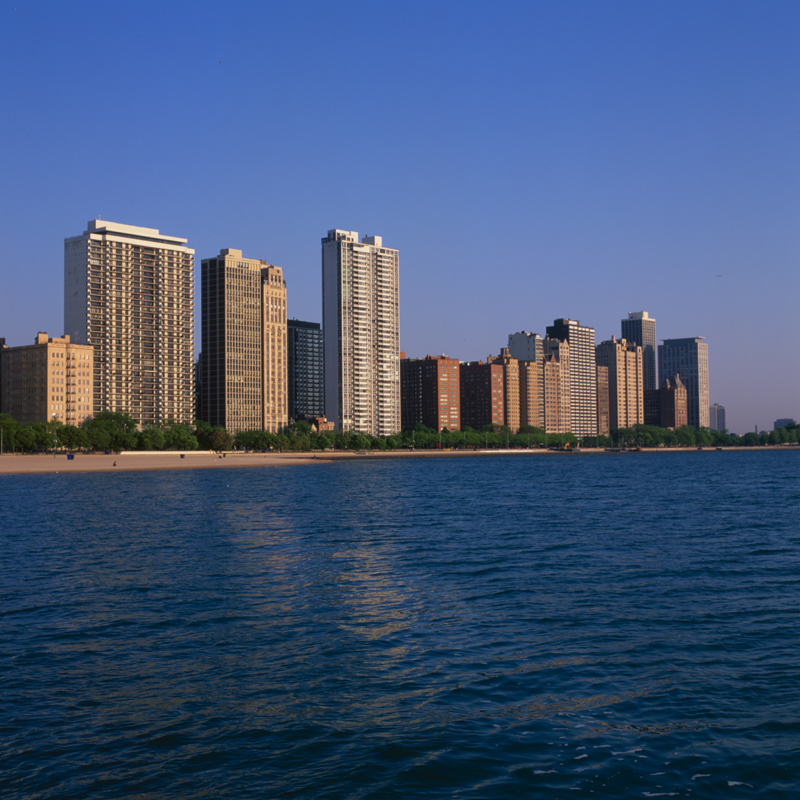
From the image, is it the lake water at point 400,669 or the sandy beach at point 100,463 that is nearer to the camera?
the lake water at point 400,669

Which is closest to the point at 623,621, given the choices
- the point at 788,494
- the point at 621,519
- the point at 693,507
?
the point at 621,519

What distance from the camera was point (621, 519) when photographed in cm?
5891

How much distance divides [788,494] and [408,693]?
80.7 m

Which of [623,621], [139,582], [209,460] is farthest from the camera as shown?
[209,460]

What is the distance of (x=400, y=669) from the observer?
20.3 m

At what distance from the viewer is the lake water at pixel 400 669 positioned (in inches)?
564

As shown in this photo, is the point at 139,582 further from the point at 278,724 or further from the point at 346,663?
the point at 278,724

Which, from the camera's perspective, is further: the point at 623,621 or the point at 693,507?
the point at 693,507

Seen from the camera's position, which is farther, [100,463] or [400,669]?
[100,463]

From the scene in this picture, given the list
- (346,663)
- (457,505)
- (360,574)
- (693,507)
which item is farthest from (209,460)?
(346,663)

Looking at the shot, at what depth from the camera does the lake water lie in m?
14.3

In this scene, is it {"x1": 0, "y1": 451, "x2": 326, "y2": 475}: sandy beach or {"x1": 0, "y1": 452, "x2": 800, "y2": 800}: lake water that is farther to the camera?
{"x1": 0, "y1": 451, "x2": 326, "y2": 475}: sandy beach

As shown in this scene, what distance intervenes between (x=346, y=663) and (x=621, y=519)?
41.8 m

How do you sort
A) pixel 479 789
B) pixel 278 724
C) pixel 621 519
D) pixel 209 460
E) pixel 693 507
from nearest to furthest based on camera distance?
pixel 479 789, pixel 278 724, pixel 621 519, pixel 693 507, pixel 209 460
